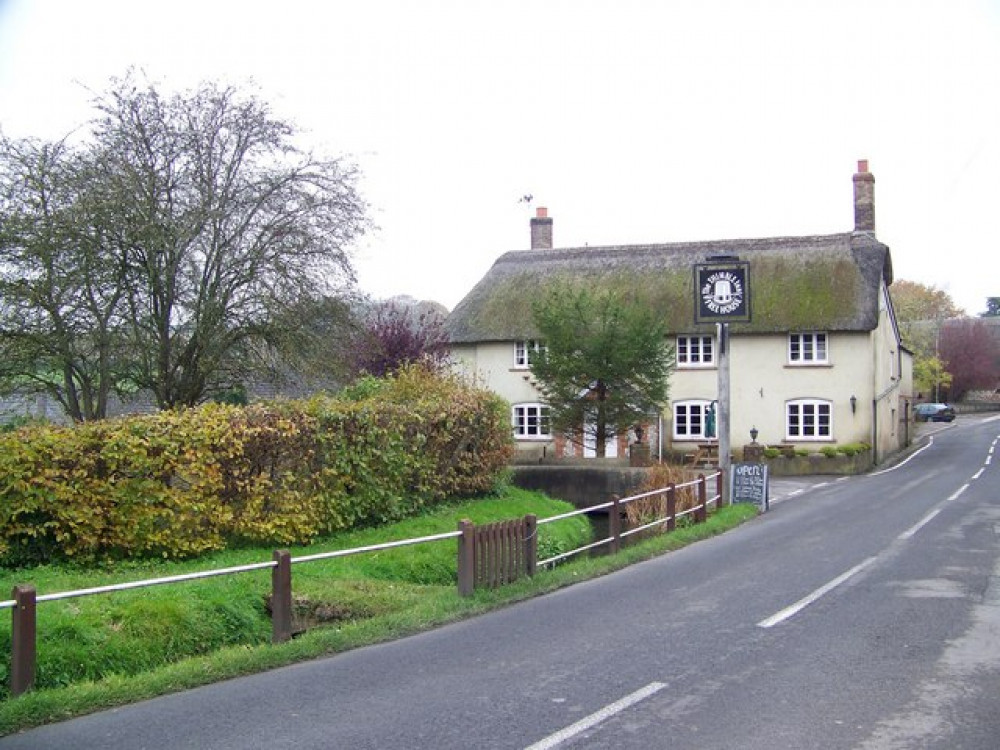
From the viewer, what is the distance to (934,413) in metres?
67.3

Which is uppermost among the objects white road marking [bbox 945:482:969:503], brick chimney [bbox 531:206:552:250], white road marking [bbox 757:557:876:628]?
brick chimney [bbox 531:206:552:250]

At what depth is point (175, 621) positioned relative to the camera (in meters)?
10.1

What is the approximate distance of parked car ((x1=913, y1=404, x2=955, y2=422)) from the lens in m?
66.6

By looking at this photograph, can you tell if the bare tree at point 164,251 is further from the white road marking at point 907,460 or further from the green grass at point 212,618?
the white road marking at point 907,460

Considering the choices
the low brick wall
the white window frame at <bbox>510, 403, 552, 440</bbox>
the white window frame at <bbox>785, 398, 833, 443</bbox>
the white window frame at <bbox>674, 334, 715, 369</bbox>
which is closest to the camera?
the low brick wall

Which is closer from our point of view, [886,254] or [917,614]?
[917,614]

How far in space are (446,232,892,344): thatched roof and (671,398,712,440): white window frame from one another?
9.85 ft

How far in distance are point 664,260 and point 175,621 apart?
3519 cm

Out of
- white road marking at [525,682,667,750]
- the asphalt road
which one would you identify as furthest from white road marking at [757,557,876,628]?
white road marking at [525,682,667,750]

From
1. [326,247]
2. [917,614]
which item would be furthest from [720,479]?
[917,614]

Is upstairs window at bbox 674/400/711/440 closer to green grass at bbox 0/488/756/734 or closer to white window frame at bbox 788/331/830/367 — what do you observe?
white window frame at bbox 788/331/830/367

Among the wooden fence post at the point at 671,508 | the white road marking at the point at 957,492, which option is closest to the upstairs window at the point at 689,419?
the white road marking at the point at 957,492

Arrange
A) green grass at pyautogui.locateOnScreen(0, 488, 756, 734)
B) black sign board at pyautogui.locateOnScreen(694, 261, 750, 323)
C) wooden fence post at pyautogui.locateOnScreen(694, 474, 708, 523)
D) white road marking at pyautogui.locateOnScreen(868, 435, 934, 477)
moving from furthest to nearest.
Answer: white road marking at pyautogui.locateOnScreen(868, 435, 934, 477), black sign board at pyautogui.locateOnScreen(694, 261, 750, 323), wooden fence post at pyautogui.locateOnScreen(694, 474, 708, 523), green grass at pyautogui.locateOnScreen(0, 488, 756, 734)

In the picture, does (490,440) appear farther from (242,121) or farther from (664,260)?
(664,260)
